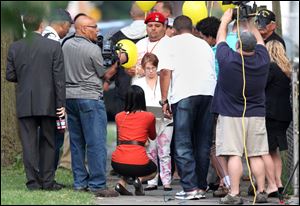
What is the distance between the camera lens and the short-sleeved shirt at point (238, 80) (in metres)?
11.1

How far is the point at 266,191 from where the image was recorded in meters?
11.8

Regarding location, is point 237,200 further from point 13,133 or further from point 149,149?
point 13,133

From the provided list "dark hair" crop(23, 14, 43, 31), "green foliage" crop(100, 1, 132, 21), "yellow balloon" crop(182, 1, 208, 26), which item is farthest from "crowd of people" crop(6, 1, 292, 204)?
"green foliage" crop(100, 1, 132, 21)

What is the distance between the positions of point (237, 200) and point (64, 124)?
2.32m

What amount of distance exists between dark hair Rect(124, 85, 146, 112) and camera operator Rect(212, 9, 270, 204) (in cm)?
120

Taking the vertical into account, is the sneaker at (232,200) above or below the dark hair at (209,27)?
below

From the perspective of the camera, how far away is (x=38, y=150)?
40.0 feet

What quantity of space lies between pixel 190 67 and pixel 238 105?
101 centimetres

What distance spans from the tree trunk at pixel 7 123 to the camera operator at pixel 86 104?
131 inches

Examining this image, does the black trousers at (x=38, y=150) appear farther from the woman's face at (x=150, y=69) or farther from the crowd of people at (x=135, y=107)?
the woman's face at (x=150, y=69)

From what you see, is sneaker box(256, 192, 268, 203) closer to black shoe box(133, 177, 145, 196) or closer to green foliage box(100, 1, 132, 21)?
black shoe box(133, 177, 145, 196)

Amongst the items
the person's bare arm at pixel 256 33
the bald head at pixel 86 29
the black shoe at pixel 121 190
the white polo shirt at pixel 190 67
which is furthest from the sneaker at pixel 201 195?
the bald head at pixel 86 29

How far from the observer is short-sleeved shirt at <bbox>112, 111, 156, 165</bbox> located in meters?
12.0

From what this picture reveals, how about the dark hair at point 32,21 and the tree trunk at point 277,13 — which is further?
the tree trunk at point 277,13
